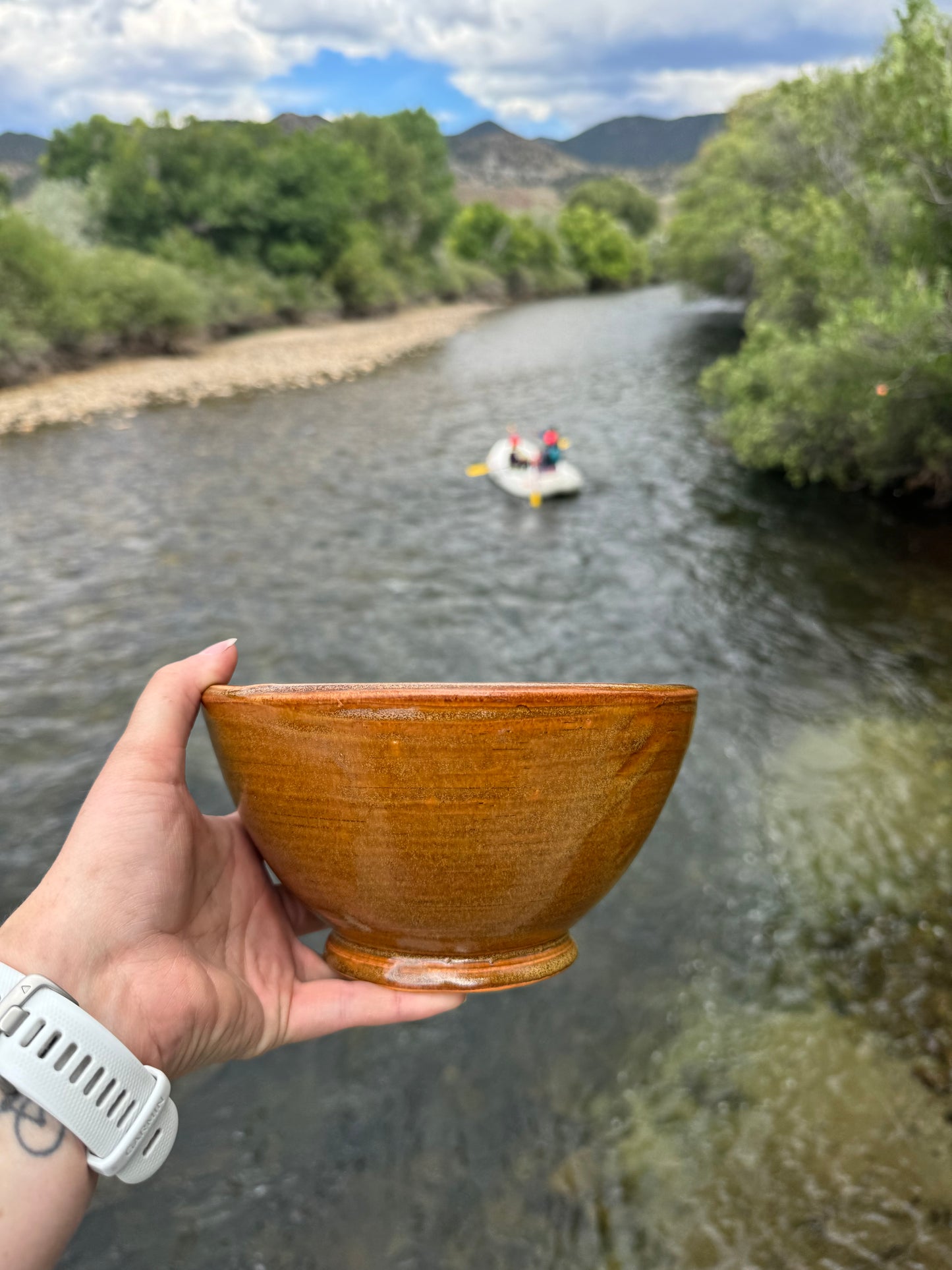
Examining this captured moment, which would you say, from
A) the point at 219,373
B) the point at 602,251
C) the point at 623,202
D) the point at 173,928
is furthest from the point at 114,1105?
the point at 623,202

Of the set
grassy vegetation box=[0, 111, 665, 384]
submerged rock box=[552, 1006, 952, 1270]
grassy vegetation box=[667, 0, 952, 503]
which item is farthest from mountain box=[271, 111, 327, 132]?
submerged rock box=[552, 1006, 952, 1270]

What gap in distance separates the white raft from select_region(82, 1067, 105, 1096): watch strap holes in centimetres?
1158

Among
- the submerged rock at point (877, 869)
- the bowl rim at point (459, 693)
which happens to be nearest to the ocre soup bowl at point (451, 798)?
the bowl rim at point (459, 693)

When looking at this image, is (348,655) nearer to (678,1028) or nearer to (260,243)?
(678,1028)

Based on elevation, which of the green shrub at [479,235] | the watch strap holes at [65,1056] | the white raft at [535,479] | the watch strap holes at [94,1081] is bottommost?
the white raft at [535,479]

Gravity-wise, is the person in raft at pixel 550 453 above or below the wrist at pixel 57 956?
below

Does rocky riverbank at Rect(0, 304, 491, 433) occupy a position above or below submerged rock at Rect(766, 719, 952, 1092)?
above

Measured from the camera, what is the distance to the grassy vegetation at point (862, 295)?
8.09m

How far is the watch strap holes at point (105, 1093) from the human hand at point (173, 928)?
185 mm

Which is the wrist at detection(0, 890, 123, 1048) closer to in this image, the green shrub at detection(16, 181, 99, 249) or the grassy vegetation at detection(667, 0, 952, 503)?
the grassy vegetation at detection(667, 0, 952, 503)

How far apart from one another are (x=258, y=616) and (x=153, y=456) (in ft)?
24.9

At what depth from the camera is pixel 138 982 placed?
59.7 inches

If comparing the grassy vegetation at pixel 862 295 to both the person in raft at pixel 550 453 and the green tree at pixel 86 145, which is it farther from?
the green tree at pixel 86 145

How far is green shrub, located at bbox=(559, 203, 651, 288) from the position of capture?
58.7m
